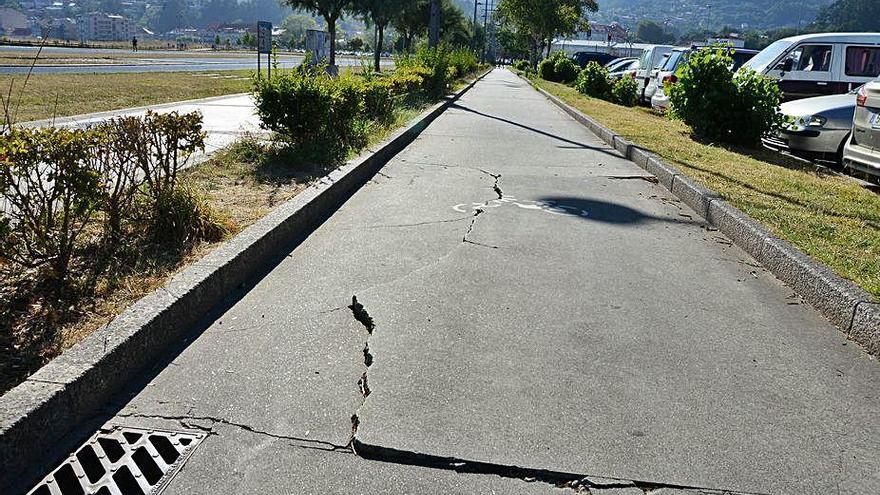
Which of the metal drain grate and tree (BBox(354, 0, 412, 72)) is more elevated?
tree (BBox(354, 0, 412, 72))

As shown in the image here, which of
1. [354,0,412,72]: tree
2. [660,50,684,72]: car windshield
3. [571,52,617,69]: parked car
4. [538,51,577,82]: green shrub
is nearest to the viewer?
[660,50,684,72]: car windshield

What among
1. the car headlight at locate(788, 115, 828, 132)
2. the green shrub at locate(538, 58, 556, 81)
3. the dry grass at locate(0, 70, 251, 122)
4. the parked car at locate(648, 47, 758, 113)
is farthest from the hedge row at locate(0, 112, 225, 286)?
the green shrub at locate(538, 58, 556, 81)

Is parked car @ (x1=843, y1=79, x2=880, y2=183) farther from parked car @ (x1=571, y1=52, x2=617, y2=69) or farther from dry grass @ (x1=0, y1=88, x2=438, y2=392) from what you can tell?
parked car @ (x1=571, y1=52, x2=617, y2=69)

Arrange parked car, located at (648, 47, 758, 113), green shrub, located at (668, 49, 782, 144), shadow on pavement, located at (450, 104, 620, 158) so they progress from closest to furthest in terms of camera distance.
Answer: green shrub, located at (668, 49, 782, 144) → shadow on pavement, located at (450, 104, 620, 158) → parked car, located at (648, 47, 758, 113)

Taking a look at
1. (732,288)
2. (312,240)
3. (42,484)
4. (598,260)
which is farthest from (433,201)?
(42,484)

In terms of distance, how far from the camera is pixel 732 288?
5.00 meters

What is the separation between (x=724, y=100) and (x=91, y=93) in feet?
45.4

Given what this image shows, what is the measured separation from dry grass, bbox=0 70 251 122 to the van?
35.6 feet

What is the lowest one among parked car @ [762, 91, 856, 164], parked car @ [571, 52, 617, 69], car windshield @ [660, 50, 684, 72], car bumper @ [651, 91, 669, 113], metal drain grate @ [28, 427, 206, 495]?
metal drain grate @ [28, 427, 206, 495]

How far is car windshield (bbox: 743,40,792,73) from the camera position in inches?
577

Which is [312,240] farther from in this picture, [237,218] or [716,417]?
[716,417]

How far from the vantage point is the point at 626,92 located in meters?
23.1

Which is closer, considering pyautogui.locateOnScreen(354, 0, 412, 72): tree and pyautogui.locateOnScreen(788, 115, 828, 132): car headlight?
pyautogui.locateOnScreen(788, 115, 828, 132): car headlight

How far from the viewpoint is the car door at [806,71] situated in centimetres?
1430
